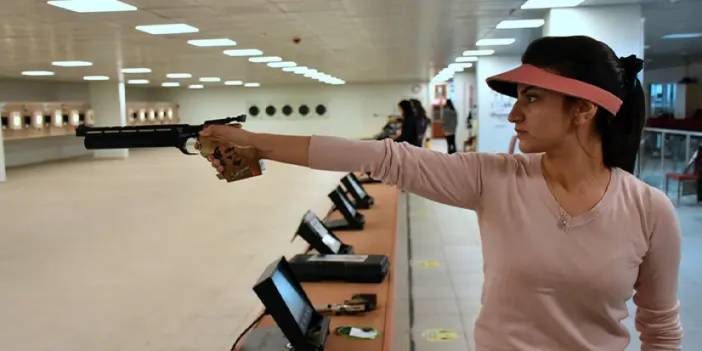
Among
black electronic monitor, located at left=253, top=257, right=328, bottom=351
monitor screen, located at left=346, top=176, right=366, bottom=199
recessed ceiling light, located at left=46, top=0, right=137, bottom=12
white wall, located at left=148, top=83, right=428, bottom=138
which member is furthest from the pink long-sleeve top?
white wall, located at left=148, top=83, right=428, bottom=138

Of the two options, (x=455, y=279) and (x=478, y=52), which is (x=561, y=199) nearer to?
(x=455, y=279)

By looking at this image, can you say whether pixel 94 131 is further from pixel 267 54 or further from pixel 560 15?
pixel 267 54

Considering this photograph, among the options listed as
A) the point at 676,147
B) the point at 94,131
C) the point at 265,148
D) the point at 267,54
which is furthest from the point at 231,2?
the point at 676,147

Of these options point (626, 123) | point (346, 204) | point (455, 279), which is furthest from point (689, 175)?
point (626, 123)

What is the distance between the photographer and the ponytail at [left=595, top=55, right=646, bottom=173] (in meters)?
1.24

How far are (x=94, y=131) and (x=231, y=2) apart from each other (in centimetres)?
447

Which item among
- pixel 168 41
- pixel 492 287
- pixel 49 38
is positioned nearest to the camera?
pixel 492 287

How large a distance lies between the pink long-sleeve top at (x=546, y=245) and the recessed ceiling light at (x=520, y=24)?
7.24 metres

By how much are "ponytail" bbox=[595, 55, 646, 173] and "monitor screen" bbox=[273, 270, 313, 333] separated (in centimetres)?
106

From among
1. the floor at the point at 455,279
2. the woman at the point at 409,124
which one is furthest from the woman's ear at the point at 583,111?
the woman at the point at 409,124

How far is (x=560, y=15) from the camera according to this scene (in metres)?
6.56

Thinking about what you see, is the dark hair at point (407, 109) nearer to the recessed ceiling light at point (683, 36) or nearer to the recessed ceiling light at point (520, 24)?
the recessed ceiling light at point (520, 24)

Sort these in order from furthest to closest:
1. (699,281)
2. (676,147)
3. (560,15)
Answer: (676,147) < (560,15) < (699,281)

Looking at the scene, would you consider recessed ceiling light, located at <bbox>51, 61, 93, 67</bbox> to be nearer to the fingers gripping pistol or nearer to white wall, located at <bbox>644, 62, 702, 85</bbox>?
the fingers gripping pistol
